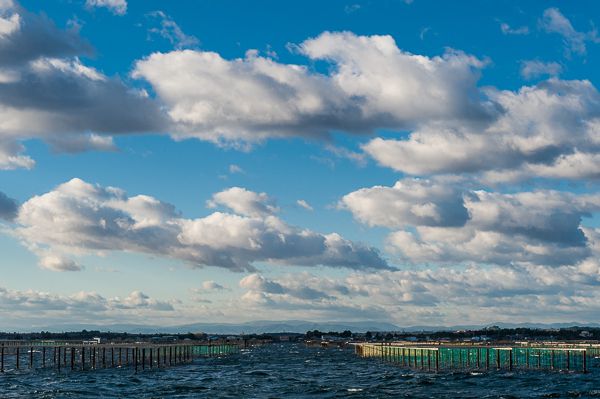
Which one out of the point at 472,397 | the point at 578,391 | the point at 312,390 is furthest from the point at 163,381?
the point at 578,391

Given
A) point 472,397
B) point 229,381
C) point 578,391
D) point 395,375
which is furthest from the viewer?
point 395,375

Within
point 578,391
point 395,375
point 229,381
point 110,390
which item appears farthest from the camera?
point 395,375

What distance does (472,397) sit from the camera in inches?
3669

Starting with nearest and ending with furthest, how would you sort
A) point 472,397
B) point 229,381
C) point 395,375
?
point 472,397 → point 229,381 → point 395,375

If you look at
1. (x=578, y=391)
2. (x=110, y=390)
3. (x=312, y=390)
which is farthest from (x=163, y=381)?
(x=578, y=391)

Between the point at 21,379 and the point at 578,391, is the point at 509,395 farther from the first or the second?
the point at 21,379

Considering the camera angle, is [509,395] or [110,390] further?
[110,390]

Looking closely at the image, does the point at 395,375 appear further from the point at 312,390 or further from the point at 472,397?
the point at 472,397

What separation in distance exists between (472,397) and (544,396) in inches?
366

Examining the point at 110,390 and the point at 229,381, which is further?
the point at 229,381

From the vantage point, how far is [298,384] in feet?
384

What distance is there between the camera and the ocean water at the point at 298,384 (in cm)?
9962

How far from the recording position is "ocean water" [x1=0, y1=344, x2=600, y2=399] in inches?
3922

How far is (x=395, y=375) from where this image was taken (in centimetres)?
13425
